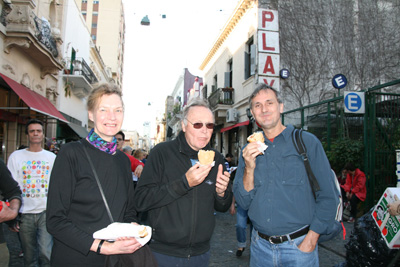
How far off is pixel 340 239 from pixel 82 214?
5.98 meters

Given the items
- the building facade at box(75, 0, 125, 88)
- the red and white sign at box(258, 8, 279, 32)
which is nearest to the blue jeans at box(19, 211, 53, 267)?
the red and white sign at box(258, 8, 279, 32)

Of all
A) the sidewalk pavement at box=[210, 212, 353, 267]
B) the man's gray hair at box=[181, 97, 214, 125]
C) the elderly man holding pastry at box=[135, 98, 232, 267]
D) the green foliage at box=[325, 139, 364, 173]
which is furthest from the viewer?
the green foliage at box=[325, 139, 364, 173]

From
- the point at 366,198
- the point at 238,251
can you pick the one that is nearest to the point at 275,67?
the point at 366,198

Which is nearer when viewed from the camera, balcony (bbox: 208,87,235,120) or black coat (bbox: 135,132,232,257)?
black coat (bbox: 135,132,232,257)

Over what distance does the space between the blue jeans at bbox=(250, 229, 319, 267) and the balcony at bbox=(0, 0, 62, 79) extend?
9.88 metres

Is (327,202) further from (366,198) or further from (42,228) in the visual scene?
(366,198)

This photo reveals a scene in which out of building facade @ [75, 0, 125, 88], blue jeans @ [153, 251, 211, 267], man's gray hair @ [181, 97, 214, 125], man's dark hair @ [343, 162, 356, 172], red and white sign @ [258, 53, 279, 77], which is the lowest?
blue jeans @ [153, 251, 211, 267]

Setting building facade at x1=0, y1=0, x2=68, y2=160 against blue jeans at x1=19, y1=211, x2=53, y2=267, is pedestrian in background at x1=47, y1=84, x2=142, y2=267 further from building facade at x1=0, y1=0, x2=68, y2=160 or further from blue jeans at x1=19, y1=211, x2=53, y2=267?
building facade at x1=0, y1=0, x2=68, y2=160

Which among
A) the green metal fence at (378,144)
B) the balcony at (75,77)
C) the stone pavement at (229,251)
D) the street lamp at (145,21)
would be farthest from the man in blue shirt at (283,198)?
the balcony at (75,77)

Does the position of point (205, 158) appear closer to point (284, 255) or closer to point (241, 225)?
point (284, 255)

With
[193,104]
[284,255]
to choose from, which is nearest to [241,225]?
[284,255]

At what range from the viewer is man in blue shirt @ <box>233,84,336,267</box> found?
6.95 feet

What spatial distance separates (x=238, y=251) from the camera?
4.82 meters

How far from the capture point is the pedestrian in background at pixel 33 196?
125 inches
